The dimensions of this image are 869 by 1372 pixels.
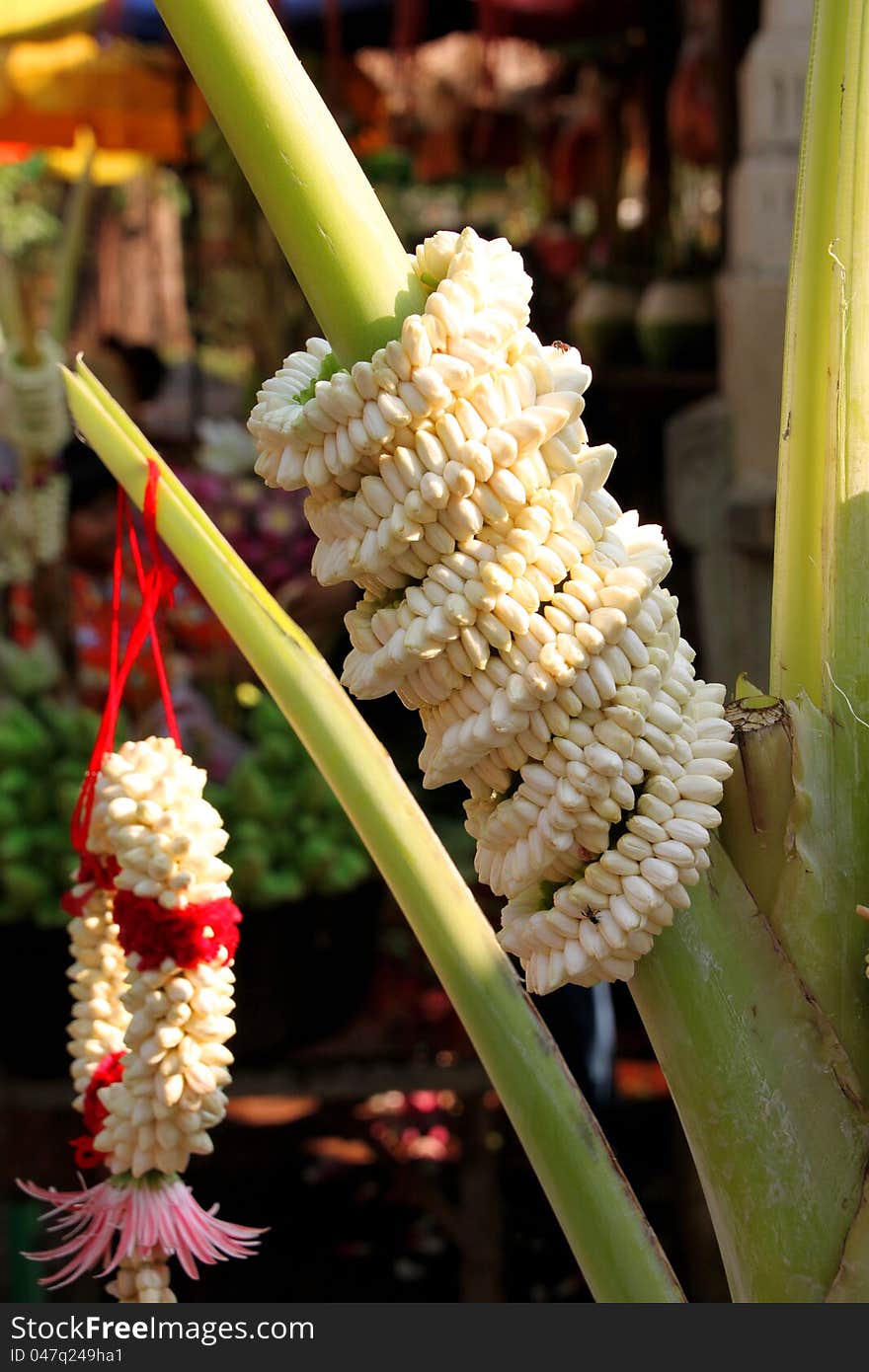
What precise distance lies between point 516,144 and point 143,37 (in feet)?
5.36

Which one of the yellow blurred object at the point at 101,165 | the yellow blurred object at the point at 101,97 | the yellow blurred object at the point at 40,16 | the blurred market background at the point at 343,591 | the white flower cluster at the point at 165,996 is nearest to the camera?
the white flower cluster at the point at 165,996

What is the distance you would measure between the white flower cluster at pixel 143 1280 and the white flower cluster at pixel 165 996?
0.13ft

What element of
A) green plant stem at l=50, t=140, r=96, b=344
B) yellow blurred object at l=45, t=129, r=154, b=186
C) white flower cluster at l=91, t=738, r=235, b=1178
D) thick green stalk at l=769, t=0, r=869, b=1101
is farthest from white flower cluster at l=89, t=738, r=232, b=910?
yellow blurred object at l=45, t=129, r=154, b=186

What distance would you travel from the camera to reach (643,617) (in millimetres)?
499

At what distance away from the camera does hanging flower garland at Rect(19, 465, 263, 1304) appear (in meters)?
0.58

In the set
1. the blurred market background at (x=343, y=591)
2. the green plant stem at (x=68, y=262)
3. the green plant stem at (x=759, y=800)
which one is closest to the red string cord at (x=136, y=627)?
the green plant stem at (x=759, y=800)

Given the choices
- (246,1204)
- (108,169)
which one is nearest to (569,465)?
(246,1204)

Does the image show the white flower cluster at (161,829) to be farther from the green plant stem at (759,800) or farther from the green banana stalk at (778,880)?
the green plant stem at (759,800)

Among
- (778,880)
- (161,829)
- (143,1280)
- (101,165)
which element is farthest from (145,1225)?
(101,165)

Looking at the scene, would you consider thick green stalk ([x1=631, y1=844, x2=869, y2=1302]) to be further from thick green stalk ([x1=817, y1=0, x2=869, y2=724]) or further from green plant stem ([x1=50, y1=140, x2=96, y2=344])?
green plant stem ([x1=50, y1=140, x2=96, y2=344])

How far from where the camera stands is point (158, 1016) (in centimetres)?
59

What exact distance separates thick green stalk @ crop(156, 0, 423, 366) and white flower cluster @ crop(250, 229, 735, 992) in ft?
0.06

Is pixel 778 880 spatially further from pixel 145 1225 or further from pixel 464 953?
pixel 145 1225

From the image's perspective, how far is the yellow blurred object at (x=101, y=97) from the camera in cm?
256
